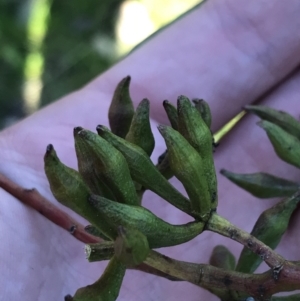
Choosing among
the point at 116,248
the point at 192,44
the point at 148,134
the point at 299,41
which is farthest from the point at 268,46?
the point at 116,248

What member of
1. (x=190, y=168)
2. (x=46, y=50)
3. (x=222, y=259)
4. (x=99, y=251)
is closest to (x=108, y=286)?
(x=99, y=251)

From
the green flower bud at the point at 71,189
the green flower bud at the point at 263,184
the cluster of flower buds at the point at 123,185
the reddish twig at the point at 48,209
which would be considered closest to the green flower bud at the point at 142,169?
the cluster of flower buds at the point at 123,185

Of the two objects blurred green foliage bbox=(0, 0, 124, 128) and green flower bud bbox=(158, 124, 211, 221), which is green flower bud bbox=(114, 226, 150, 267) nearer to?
green flower bud bbox=(158, 124, 211, 221)

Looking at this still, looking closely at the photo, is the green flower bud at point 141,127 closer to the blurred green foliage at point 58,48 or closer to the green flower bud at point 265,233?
the green flower bud at point 265,233

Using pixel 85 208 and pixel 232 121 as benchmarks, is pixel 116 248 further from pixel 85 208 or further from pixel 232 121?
Answer: pixel 232 121

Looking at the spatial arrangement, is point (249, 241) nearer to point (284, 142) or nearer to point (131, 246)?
point (131, 246)

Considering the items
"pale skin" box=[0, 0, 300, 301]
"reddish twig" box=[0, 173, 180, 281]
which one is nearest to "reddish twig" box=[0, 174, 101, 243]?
"reddish twig" box=[0, 173, 180, 281]
